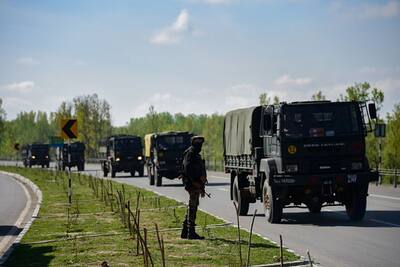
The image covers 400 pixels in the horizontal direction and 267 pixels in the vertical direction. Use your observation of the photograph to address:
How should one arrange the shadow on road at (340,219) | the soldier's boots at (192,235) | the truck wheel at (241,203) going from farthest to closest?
1. the truck wheel at (241,203)
2. the shadow on road at (340,219)
3. the soldier's boots at (192,235)

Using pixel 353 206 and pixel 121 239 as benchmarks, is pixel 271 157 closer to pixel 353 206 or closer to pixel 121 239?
pixel 353 206

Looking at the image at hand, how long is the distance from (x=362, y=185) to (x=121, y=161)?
33.6 metres

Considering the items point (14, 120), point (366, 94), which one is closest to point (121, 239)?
point (366, 94)

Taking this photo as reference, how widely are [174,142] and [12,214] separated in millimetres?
15993

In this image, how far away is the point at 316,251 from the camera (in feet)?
38.2

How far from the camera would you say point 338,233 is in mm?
14086

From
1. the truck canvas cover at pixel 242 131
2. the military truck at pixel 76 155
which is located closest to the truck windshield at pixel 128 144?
the military truck at pixel 76 155

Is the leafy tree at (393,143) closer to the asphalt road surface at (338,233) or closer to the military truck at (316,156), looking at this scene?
the asphalt road surface at (338,233)

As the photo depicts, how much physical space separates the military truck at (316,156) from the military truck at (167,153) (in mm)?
19888

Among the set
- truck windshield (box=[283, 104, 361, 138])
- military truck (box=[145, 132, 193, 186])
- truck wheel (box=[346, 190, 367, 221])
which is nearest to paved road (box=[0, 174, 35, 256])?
truck windshield (box=[283, 104, 361, 138])

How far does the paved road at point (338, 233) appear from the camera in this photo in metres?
10.8

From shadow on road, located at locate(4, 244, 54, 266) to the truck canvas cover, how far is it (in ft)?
21.9

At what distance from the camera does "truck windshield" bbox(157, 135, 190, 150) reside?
37125 millimetres

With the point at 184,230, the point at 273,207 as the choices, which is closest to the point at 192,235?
the point at 184,230
